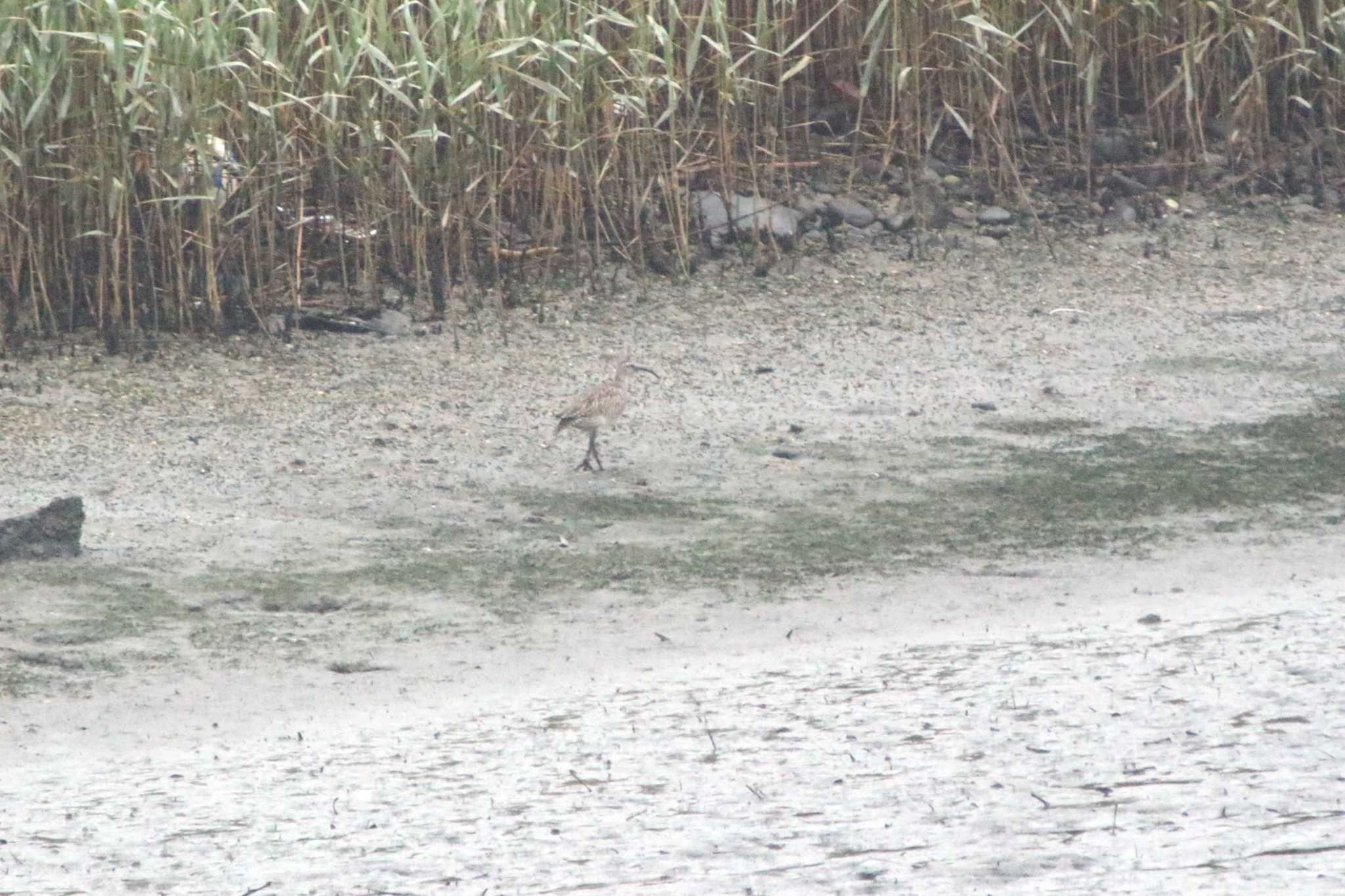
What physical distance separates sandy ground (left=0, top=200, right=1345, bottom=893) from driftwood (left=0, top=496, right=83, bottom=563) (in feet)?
0.24

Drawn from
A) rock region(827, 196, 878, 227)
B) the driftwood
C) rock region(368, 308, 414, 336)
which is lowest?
rock region(368, 308, 414, 336)

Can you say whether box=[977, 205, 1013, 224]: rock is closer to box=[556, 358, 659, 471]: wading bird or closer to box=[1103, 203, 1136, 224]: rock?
box=[1103, 203, 1136, 224]: rock

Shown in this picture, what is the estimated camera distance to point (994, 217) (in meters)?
10.0

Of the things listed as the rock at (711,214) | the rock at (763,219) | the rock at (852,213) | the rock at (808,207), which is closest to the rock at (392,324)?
the rock at (711,214)

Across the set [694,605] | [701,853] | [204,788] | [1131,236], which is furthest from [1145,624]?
[1131,236]

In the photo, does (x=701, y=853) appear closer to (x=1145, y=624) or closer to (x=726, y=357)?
(x=1145, y=624)

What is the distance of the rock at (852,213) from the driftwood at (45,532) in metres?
4.96

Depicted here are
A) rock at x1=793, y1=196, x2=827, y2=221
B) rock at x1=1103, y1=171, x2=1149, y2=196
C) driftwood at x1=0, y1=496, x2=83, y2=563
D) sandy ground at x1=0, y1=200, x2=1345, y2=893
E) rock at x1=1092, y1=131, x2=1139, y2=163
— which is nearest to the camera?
sandy ground at x1=0, y1=200, x2=1345, y2=893

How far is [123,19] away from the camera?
795cm

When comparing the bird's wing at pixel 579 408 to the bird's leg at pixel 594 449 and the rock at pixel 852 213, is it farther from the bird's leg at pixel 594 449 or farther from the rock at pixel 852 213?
the rock at pixel 852 213

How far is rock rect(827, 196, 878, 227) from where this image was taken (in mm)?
9922

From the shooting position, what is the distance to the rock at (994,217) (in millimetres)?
10047

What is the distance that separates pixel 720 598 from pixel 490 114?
3.61 m

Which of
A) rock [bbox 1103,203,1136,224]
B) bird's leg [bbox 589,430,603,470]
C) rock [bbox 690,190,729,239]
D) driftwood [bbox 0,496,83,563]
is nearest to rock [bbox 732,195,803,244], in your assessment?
rock [bbox 690,190,729,239]
